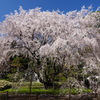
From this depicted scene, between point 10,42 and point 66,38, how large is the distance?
3.27 m

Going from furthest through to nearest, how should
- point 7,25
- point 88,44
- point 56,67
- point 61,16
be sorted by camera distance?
point 56,67 < point 61,16 < point 7,25 < point 88,44

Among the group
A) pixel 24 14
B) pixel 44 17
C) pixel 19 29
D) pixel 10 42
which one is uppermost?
pixel 24 14

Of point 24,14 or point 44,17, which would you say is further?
point 24,14

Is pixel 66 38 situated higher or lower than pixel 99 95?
higher

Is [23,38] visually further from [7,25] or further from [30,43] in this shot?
[7,25]

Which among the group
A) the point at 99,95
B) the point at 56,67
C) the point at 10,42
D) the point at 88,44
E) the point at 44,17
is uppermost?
the point at 44,17

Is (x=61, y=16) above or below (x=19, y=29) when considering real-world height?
above

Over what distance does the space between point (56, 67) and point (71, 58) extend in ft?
6.89

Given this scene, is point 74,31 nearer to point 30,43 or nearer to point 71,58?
point 71,58

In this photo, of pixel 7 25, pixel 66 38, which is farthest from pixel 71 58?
pixel 7 25

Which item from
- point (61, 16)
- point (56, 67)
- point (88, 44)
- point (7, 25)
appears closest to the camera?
point (88, 44)

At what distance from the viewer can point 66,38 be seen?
695cm

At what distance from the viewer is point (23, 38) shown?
7812mm

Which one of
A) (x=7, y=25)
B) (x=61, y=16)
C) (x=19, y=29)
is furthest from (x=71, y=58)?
(x=7, y=25)
